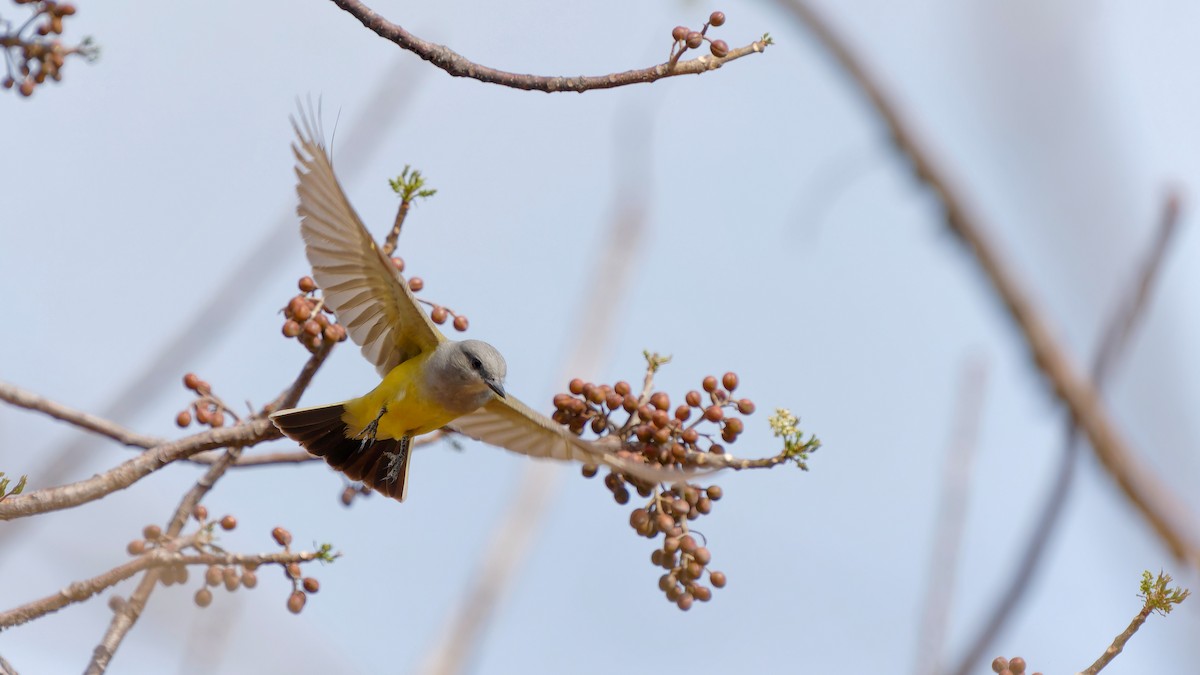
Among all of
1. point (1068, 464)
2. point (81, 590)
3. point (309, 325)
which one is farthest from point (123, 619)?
point (1068, 464)

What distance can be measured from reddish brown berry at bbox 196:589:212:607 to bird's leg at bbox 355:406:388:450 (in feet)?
4.73

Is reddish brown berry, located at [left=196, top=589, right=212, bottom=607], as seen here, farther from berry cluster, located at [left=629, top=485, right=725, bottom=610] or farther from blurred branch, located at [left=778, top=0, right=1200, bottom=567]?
blurred branch, located at [left=778, top=0, right=1200, bottom=567]

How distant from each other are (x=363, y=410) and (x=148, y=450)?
1.92 meters

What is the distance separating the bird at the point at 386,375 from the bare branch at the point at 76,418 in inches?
25.8

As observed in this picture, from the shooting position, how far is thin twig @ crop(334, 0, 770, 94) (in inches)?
155

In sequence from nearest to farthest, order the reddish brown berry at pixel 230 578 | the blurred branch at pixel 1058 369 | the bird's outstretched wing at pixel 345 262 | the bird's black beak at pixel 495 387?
the blurred branch at pixel 1058 369, the reddish brown berry at pixel 230 578, the bird's outstretched wing at pixel 345 262, the bird's black beak at pixel 495 387

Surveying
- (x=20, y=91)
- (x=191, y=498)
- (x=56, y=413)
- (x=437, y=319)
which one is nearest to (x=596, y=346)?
(x=437, y=319)

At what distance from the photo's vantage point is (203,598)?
4.58 metres

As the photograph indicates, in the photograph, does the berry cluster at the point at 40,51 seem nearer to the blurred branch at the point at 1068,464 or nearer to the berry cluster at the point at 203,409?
the berry cluster at the point at 203,409

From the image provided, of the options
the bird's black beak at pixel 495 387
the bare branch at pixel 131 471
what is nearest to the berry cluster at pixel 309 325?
the bare branch at pixel 131 471

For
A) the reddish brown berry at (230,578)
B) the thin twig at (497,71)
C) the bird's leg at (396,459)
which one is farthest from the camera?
the bird's leg at (396,459)

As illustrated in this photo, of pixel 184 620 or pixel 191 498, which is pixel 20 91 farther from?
pixel 184 620

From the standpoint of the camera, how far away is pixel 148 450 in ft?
14.4

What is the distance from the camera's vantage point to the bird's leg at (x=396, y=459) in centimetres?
605
